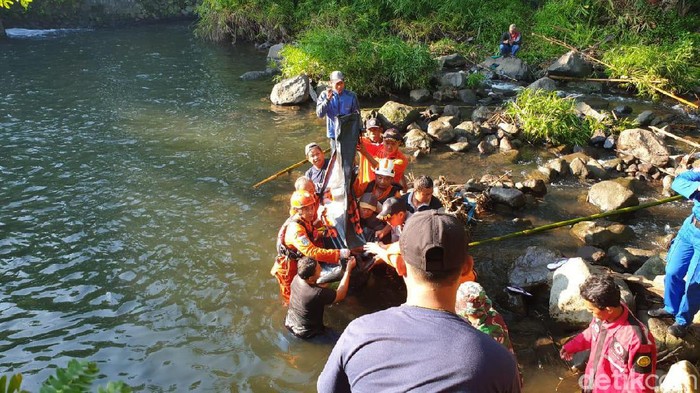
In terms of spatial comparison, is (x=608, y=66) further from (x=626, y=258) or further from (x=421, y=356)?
(x=421, y=356)

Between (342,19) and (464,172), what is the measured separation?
1255cm

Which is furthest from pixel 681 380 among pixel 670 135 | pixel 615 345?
pixel 670 135

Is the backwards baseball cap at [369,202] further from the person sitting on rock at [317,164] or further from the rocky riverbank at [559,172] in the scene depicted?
the rocky riverbank at [559,172]

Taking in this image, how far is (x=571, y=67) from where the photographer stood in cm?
1734

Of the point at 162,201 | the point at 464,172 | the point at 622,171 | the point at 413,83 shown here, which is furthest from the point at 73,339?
the point at 413,83

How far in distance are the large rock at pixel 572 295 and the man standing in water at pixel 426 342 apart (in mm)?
4464

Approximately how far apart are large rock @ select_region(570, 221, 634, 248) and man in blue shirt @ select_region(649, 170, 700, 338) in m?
2.14

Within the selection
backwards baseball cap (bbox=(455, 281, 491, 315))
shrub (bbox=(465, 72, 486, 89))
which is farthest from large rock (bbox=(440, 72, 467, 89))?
backwards baseball cap (bbox=(455, 281, 491, 315))

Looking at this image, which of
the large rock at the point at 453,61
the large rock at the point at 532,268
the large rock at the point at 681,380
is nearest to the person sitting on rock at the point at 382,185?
the large rock at the point at 532,268

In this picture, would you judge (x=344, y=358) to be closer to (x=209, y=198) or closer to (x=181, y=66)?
(x=209, y=198)

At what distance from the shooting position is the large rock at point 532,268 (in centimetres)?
690

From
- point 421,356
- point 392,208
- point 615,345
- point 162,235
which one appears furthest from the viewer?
point 162,235

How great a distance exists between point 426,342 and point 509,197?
25.4 feet

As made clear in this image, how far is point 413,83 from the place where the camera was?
53.7 ft
